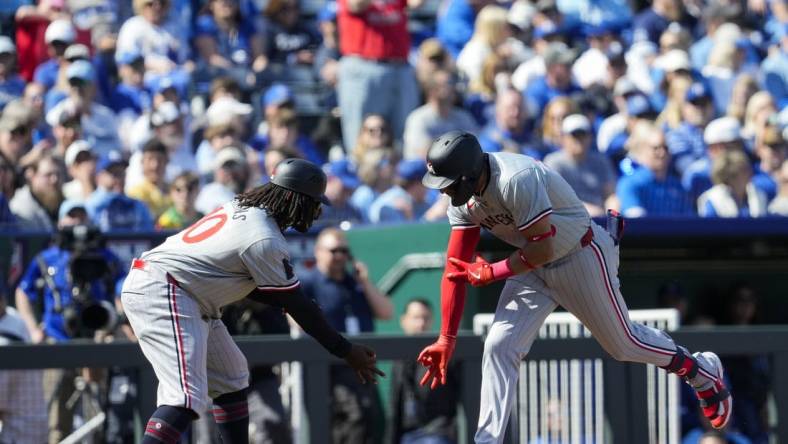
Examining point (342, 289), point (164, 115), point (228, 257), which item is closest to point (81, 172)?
point (164, 115)

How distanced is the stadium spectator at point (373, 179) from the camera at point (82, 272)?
9.22 ft

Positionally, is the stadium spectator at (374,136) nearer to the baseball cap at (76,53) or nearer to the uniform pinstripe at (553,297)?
the baseball cap at (76,53)

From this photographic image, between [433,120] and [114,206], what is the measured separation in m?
3.04

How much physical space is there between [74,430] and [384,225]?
3008 mm

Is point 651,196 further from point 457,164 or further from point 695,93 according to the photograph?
point 457,164

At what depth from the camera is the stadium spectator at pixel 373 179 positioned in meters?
11.1

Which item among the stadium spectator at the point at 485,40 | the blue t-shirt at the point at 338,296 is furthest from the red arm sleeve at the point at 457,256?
the stadium spectator at the point at 485,40

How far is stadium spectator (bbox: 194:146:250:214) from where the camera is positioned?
10336 mm

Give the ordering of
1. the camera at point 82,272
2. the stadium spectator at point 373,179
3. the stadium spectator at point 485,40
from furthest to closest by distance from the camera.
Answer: the stadium spectator at point 485,40
the stadium spectator at point 373,179
the camera at point 82,272

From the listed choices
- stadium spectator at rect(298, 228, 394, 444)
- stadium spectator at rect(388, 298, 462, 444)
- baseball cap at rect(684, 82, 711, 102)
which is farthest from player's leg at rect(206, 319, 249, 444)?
baseball cap at rect(684, 82, 711, 102)

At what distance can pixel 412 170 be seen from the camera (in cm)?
1096

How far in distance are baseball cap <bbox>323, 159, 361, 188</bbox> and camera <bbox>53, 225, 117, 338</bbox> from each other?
110 inches

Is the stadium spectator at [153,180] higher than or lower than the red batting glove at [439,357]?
higher

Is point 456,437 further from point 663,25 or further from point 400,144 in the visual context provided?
point 663,25
